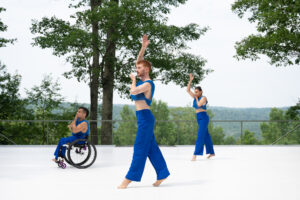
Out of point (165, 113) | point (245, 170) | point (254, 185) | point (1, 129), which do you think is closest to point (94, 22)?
point (1, 129)

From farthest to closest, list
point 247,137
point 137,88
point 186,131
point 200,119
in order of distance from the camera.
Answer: point 247,137 → point 186,131 → point 200,119 → point 137,88

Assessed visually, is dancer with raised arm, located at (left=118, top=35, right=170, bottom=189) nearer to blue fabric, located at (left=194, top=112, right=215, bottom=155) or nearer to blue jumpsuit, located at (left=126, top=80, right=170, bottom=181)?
blue jumpsuit, located at (left=126, top=80, right=170, bottom=181)

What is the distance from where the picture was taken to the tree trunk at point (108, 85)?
58.6ft

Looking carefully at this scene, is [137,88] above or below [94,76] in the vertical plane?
below

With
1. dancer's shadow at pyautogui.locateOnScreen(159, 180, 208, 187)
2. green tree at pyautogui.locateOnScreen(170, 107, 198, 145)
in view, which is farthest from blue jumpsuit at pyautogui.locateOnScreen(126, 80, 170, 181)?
green tree at pyautogui.locateOnScreen(170, 107, 198, 145)

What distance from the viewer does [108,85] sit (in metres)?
19.1

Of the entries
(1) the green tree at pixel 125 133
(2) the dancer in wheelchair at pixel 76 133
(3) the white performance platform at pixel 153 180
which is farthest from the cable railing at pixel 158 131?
(3) the white performance platform at pixel 153 180

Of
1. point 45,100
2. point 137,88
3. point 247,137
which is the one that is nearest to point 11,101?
point 45,100

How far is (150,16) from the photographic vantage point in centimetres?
1816

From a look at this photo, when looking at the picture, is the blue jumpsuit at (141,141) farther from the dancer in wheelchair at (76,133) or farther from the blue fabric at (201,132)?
the blue fabric at (201,132)

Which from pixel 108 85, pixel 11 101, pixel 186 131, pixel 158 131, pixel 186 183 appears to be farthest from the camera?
pixel 11 101

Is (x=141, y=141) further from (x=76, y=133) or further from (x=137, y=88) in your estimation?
(x=76, y=133)

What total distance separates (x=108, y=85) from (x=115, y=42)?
7.00ft

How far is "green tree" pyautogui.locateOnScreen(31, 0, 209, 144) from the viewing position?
17109 mm
